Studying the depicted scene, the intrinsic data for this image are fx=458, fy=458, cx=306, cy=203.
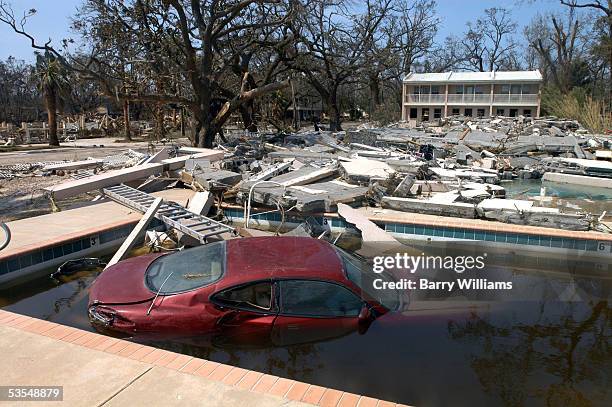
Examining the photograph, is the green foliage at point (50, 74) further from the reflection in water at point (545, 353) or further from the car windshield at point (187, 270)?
the reflection in water at point (545, 353)

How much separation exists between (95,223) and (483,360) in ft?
24.3

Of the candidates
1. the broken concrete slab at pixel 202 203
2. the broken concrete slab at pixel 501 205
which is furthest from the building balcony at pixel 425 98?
the broken concrete slab at pixel 202 203

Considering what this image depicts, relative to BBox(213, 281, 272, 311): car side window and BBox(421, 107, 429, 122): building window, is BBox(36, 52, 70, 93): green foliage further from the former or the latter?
BBox(421, 107, 429, 122): building window

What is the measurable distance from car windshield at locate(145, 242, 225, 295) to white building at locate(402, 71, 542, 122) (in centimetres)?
3944

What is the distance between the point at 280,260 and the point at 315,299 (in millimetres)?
576

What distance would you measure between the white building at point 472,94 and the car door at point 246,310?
39985mm

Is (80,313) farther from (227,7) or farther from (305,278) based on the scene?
(227,7)

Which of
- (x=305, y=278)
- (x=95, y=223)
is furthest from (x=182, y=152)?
(x=305, y=278)

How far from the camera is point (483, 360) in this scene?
462 cm

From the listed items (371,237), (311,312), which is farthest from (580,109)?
(311,312)

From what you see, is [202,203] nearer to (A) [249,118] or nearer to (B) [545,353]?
(B) [545,353]

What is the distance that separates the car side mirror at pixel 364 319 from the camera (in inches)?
194

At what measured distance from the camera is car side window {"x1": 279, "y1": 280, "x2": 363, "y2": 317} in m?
4.76

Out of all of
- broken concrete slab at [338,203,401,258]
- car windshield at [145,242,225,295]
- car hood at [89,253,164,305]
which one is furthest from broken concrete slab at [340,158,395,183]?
car hood at [89,253,164,305]
